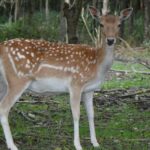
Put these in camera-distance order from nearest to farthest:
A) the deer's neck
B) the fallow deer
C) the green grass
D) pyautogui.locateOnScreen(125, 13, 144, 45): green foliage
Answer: the fallow deer < the deer's neck < the green grass < pyautogui.locateOnScreen(125, 13, 144, 45): green foliage

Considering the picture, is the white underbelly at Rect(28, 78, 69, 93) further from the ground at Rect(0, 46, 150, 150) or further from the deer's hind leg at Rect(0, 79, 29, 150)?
the ground at Rect(0, 46, 150, 150)

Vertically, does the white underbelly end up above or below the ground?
above

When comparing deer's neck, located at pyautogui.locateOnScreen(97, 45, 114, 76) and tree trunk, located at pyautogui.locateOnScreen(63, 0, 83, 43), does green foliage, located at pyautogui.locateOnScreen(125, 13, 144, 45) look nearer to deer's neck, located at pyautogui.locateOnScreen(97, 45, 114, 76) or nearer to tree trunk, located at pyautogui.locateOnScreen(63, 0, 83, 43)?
tree trunk, located at pyautogui.locateOnScreen(63, 0, 83, 43)

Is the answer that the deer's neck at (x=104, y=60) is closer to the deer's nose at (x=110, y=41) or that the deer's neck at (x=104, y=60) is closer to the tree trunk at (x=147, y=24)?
the deer's nose at (x=110, y=41)

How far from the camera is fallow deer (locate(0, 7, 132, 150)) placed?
662 cm

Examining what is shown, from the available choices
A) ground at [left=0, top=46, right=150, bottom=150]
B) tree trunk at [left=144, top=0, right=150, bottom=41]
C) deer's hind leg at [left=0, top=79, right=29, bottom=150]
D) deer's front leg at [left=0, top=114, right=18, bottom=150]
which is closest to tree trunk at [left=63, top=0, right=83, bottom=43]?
ground at [left=0, top=46, right=150, bottom=150]

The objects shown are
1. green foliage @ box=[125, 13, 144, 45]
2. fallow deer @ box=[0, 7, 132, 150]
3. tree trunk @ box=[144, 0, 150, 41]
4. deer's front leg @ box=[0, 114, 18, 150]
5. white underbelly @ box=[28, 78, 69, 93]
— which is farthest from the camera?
green foliage @ box=[125, 13, 144, 45]

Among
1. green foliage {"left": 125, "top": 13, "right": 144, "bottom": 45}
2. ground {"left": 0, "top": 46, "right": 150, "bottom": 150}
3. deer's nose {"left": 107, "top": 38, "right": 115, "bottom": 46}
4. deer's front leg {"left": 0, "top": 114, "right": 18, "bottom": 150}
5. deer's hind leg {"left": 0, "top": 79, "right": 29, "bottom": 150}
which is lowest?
green foliage {"left": 125, "top": 13, "right": 144, "bottom": 45}

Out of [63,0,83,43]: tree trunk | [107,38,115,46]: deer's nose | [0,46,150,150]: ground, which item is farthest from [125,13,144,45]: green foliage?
[107,38,115,46]: deer's nose

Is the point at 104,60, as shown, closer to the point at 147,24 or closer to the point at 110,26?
the point at 110,26

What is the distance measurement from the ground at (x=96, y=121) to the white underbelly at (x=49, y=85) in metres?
0.70

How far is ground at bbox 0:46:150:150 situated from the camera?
705 centimetres

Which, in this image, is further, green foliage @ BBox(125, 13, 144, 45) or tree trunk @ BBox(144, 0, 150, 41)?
green foliage @ BBox(125, 13, 144, 45)

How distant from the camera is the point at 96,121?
8.41m
